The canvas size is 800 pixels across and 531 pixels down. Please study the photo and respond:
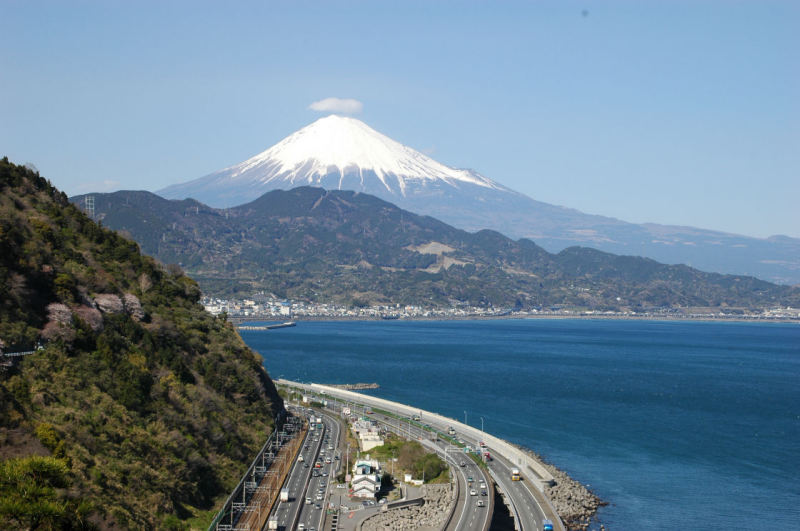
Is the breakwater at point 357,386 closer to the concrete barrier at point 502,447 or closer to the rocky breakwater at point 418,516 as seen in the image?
the concrete barrier at point 502,447

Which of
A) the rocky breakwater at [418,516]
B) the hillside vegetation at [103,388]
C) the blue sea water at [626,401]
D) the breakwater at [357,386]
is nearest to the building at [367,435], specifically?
the hillside vegetation at [103,388]

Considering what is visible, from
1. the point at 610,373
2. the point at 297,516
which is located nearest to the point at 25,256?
the point at 297,516

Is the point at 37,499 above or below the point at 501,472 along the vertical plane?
above

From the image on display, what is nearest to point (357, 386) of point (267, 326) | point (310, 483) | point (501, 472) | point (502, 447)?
point (502, 447)

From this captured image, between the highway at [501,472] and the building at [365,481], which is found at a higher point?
the building at [365,481]

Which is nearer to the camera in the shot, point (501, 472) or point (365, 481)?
point (365, 481)

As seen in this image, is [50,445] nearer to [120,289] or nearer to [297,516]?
[297,516]

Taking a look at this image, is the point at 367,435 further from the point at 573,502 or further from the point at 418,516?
the point at 418,516
